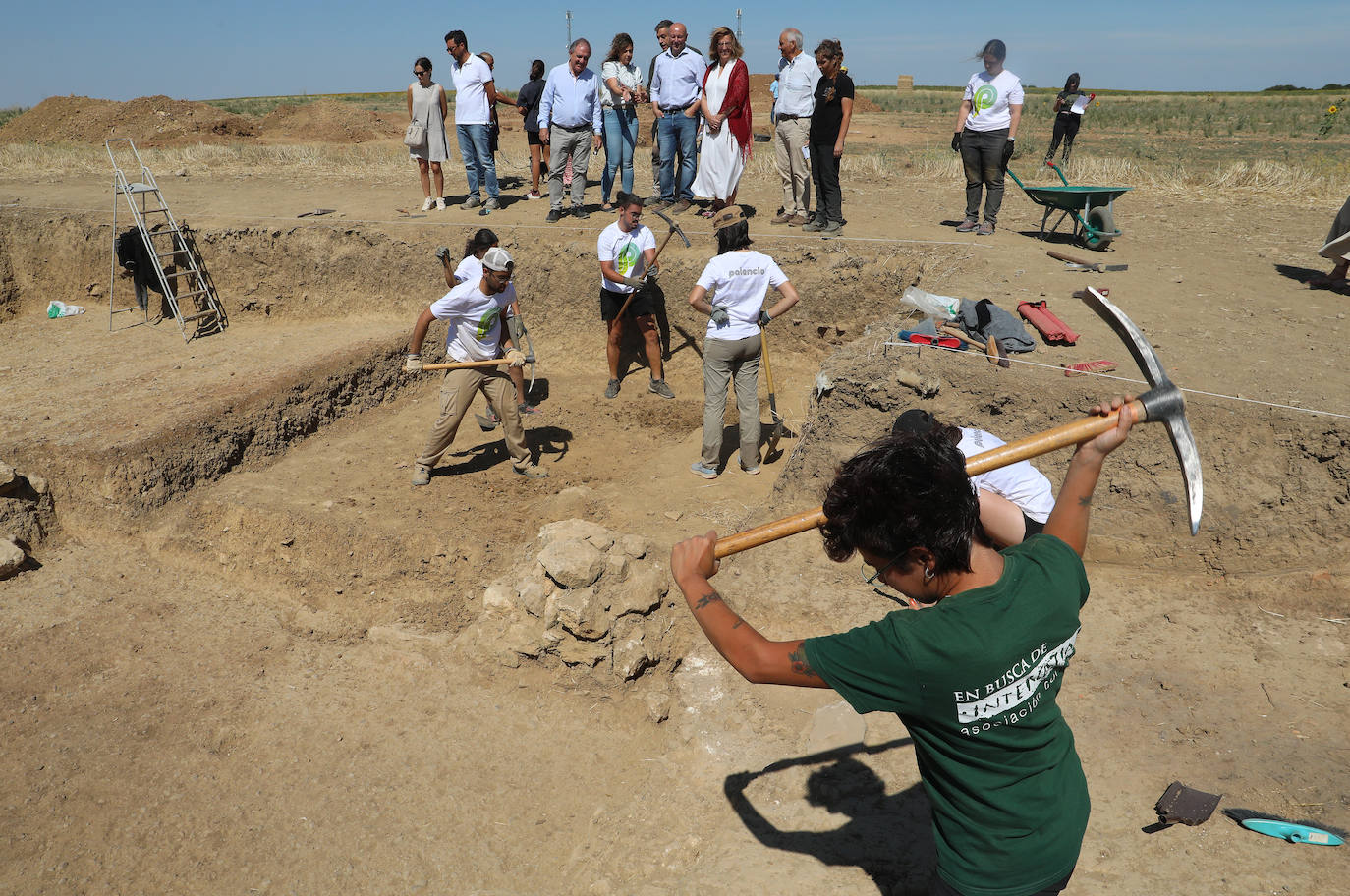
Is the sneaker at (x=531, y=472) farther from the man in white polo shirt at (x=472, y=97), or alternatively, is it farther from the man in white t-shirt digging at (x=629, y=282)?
the man in white polo shirt at (x=472, y=97)

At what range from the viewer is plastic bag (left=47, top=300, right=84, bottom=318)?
11.5 metres

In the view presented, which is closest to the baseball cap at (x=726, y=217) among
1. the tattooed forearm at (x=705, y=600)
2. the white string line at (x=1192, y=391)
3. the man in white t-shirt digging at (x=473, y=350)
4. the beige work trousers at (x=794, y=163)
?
the beige work trousers at (x=794, y=163)

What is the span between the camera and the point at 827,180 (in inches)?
366

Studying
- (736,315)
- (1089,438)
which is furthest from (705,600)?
(736,315)

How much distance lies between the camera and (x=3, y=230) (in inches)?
488

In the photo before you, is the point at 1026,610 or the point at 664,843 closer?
the point at 1026,610

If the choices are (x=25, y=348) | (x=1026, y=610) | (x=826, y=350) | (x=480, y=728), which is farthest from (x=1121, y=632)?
(x=25, y=348)

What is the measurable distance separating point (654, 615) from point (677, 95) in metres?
6.99

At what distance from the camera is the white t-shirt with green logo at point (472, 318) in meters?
6.63

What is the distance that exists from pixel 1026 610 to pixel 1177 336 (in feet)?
18.8

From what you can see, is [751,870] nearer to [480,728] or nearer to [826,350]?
[480,728]

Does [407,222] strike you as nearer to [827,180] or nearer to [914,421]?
[827,180]

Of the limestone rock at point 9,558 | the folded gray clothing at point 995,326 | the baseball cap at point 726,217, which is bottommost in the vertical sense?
the limestone rock at point 9,558

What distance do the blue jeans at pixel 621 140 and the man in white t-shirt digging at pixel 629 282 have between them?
92.1 inches
